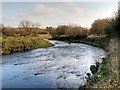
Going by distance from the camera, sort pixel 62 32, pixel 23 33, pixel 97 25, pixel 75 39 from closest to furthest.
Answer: pixel 97 25, pixel 75 39, pixel 23 33, pixel 62 32

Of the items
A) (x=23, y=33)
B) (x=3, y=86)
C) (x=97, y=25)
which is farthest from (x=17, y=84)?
(x=23, y=33)

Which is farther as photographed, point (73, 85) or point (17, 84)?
point (17, 84)

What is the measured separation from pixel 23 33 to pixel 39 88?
189 feet

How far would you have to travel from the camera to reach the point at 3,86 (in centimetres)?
1222

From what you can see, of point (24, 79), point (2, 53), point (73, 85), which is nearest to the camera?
point (73, 85)

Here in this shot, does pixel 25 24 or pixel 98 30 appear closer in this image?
pixel 98 30

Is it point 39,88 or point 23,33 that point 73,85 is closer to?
point 39,88

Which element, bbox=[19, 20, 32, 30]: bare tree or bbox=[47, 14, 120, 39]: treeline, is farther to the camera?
bbox=[19, 20, 32, 30]: bare tree

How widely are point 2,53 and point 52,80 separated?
1815 centimetres

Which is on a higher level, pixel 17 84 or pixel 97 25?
pixel 97 25

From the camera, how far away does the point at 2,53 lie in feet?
98.3

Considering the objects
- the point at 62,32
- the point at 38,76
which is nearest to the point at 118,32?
the point at 38,76

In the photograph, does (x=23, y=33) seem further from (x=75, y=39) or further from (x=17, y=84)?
(x=17, y=84)

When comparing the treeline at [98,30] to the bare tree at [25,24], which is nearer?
the treeline at [98,30]
